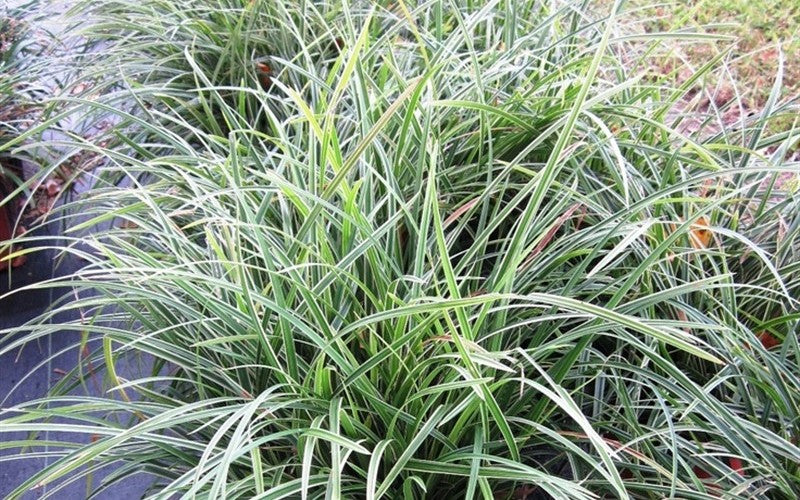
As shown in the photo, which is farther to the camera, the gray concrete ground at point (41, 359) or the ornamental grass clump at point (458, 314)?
the gray concrete ground at point (41, 359)

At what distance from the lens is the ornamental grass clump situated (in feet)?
3.11

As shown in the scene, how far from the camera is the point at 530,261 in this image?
110 cm

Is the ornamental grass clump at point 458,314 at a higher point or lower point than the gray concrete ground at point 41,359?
higher

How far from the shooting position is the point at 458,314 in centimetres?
90

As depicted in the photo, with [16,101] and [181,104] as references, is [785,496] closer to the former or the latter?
[181,104]

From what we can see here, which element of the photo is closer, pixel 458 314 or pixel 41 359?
pixel 458 314

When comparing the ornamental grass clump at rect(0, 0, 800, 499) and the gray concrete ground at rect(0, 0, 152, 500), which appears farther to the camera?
the gray concrete ground at rect(0, 0, 152, 500)

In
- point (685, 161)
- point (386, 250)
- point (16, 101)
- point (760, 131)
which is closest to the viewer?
point (386, 250)

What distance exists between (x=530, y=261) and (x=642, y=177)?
0.39 meters

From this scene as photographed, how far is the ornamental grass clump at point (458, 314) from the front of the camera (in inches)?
37.3

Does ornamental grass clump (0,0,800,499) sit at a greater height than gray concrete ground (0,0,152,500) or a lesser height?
greater

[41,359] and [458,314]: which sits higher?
[458,314]

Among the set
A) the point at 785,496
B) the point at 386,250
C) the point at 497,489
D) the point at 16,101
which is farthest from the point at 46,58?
the point at 785,496

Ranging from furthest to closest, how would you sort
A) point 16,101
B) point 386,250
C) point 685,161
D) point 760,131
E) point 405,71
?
point 16,101 < point 405,71 < point 760,131 < point 685,161 < point 386,250
